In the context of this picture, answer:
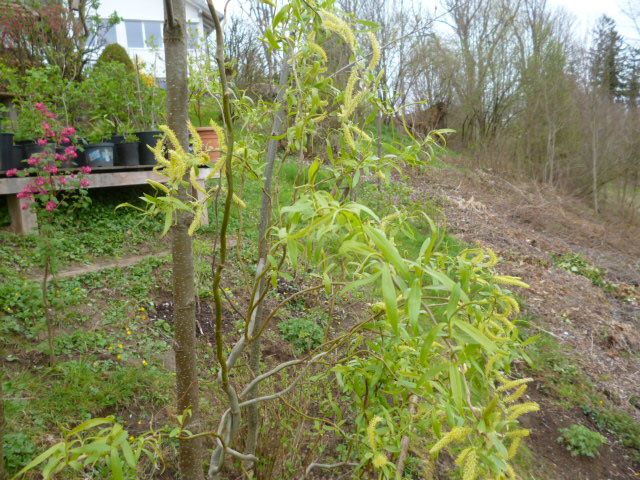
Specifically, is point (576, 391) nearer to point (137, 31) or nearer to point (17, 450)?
point (17, 450)

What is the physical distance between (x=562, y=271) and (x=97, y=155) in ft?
22.4

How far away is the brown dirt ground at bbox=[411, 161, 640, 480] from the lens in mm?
4152

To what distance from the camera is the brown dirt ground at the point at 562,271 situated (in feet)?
13.6

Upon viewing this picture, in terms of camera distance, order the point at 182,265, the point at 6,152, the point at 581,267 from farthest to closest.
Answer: the point at 581,267 → the point at 6,152 → the point at 182,265

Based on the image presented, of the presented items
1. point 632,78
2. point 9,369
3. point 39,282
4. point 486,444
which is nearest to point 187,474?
point 486,444

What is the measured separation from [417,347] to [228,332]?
113 inches

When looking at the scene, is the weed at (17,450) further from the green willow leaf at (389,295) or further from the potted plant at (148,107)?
the potted plant at (148,107)

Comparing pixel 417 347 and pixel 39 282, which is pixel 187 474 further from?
pixel 39 282

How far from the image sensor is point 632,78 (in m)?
16.3

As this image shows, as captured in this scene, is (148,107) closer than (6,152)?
No

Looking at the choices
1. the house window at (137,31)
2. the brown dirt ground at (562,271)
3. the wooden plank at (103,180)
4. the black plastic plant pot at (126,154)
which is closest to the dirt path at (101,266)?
the wooden plank at (103,180)

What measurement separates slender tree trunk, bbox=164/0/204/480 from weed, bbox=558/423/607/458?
10.8 ft

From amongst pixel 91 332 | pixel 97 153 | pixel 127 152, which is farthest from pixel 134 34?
pixel 91 332

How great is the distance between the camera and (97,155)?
551 centimetres
